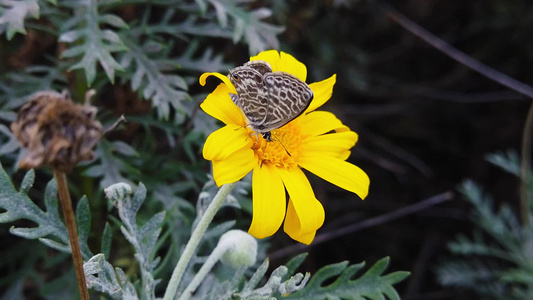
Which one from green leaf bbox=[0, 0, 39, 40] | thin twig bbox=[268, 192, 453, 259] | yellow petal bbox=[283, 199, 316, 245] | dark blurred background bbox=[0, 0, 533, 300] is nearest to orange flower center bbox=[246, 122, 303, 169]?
yellow petal bbox=[283, 199, 316, 245]

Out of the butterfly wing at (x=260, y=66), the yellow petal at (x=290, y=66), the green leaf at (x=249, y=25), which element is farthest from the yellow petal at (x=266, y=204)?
the green leaf at (x=249, y=25)

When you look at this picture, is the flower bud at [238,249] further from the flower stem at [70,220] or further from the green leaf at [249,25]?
the green leaf at [249,25]

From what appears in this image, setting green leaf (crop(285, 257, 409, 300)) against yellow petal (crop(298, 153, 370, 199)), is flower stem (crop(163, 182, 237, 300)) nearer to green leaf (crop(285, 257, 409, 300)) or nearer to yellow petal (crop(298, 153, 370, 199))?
yellow petal (crop(298, 153, 370, 199))

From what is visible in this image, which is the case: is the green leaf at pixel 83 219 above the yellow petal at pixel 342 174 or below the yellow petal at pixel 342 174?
below

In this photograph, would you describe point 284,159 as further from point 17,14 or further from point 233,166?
point 17,14

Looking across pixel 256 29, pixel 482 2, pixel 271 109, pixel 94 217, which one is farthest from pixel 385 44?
pixel 271 109

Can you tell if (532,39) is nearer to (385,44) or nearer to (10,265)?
(385,44)
